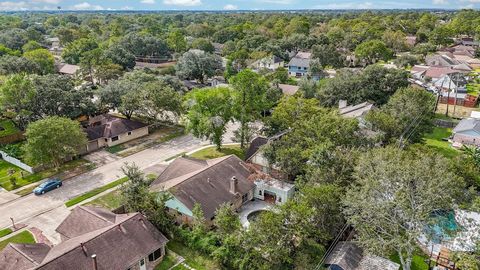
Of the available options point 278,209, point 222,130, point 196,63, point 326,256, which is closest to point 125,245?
point 278,209

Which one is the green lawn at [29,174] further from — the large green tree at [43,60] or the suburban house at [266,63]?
the suburban house at [266,63]

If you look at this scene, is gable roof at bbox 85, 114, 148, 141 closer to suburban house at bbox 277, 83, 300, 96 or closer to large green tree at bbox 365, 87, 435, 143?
suburban house at bbox 277, 83, 300, 96

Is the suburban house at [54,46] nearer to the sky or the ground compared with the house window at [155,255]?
nearer to the sky

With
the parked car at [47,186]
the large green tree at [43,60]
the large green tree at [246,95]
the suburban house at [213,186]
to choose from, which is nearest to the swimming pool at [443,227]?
the suburban house at [213,186]

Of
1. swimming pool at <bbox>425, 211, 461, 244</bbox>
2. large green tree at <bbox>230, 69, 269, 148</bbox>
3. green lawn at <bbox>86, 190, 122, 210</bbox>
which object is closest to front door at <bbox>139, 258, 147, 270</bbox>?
green lawn at <bbox>86, 190, 122, 210</bbox>

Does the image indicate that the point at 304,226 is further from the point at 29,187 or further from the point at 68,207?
the point at 29,187

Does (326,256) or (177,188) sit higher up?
(177,188)

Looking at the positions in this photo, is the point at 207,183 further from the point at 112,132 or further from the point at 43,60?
the point at 43,60
